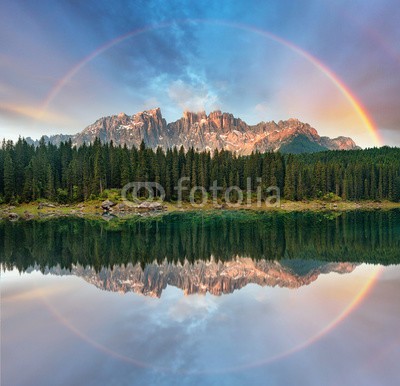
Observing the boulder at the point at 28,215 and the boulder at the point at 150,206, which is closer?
the boulder at the point at 28,215

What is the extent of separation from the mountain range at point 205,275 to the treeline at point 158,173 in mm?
77265

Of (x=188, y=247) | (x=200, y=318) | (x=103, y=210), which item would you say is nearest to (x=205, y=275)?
(x=200, y=318)

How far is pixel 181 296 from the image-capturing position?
766 inches

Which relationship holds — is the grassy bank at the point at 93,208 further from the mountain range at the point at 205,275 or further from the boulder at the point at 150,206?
the mountain range at the point at 205,275

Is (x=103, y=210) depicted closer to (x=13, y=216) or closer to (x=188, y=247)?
(x=13, y=216)

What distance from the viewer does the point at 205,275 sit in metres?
24.3

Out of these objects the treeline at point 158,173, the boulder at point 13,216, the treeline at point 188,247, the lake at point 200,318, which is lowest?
the lake at point 200,318

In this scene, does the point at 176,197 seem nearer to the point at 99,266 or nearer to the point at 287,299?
the point at 99,266

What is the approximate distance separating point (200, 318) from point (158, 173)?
9409cm

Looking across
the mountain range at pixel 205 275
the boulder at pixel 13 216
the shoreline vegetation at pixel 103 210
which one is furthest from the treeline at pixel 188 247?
the shoreline vegetation at pixel 103 210

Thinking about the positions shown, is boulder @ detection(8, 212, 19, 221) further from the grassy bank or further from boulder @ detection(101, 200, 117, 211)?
boulder @ detection(101, 200, 117, 211)

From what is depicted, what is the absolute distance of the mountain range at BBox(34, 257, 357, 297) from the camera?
832 inches

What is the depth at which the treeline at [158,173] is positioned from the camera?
9731 centimetres

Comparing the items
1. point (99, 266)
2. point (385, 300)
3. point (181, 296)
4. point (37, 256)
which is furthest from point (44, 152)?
point (385, 300)
